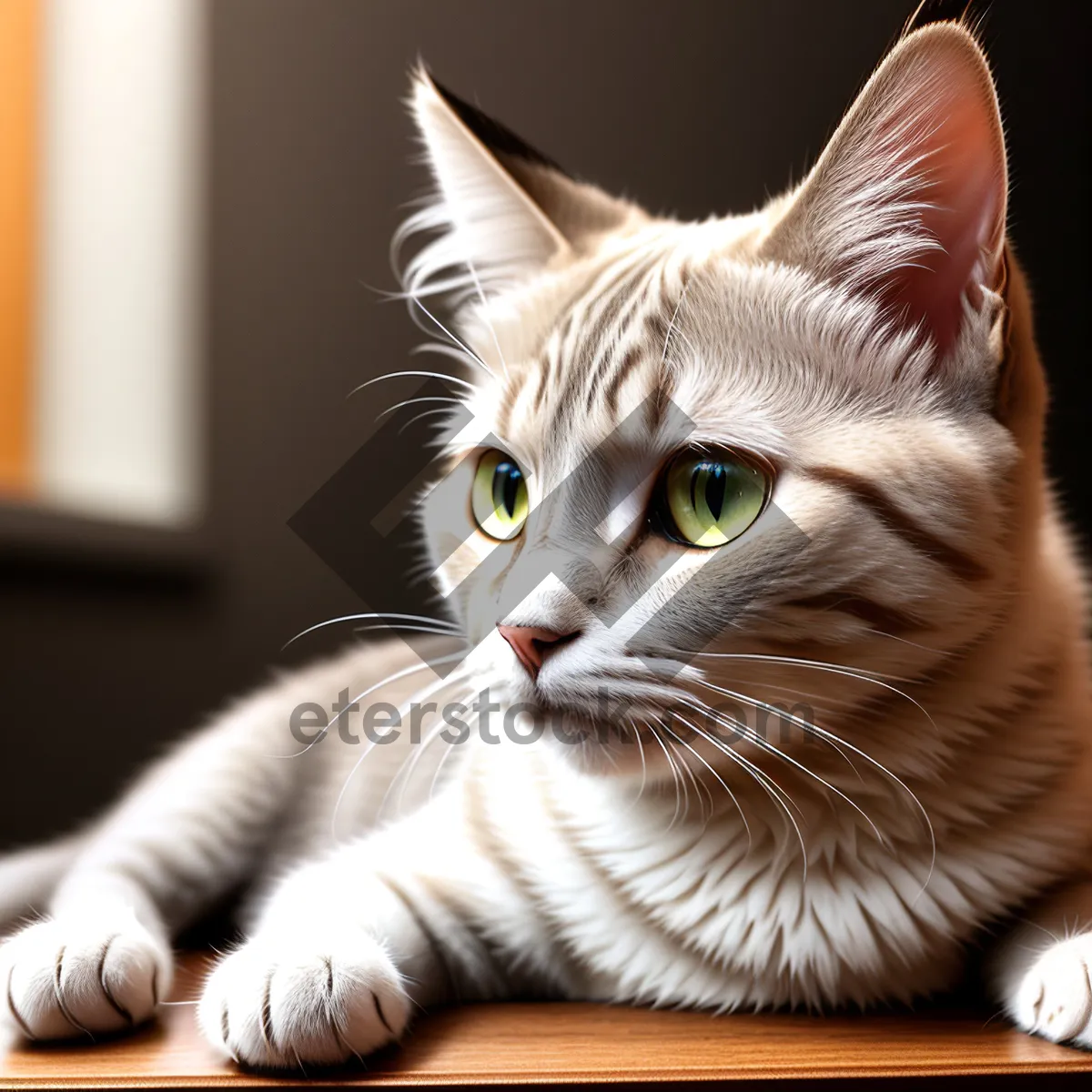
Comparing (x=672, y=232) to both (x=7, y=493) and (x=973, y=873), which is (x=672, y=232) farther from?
(x=7, y=493)

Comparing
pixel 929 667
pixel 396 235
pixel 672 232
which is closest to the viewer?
pixel 929 667

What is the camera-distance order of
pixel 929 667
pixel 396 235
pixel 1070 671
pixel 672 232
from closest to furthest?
pixel 929 667 < pixel 1070 671 < pixel 672 232 < pixel 396 235

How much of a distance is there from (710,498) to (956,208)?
0.98 ft

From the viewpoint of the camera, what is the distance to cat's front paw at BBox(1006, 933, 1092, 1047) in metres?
0.76

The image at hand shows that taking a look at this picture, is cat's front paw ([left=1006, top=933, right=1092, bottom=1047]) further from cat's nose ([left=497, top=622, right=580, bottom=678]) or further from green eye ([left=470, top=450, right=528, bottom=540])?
green eye ([left=470, top=450, right=528, bottom=540])

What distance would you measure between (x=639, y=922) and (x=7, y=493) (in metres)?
1.05

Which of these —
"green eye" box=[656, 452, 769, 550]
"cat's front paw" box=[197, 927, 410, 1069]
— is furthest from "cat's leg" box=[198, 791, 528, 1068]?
"green eye" box=[656, 452, 769, 550]

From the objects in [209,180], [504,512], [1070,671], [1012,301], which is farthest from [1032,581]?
[209,180]

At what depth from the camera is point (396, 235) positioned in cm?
145

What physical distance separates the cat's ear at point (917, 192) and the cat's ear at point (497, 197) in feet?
1.00

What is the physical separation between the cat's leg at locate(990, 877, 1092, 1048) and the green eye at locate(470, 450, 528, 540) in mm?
535

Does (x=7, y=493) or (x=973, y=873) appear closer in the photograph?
(x=973, y=873)

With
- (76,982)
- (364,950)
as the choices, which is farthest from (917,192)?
(76,982)

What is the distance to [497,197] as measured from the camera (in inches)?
44.3
